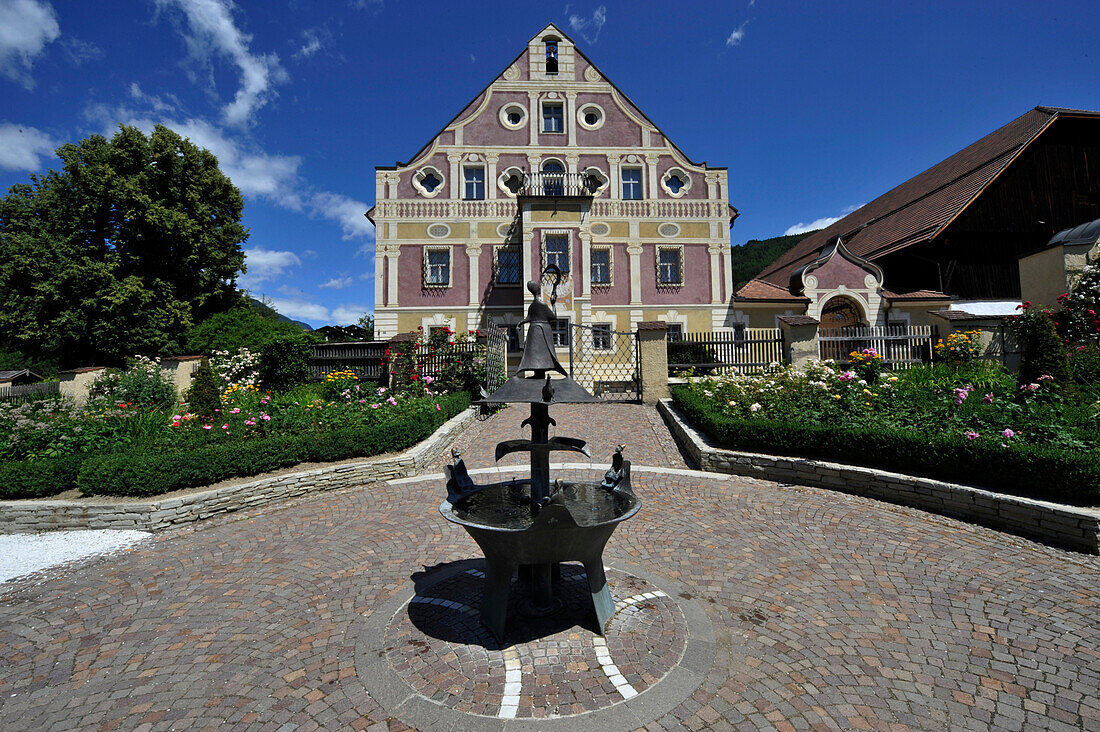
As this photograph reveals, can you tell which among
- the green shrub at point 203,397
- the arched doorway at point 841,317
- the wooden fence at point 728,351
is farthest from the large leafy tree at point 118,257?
the arched doorway at point 841,317

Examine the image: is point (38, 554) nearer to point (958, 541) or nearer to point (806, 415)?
point (958, 541)

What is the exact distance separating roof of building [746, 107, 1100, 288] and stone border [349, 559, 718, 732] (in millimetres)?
21157

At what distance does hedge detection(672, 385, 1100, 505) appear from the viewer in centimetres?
517

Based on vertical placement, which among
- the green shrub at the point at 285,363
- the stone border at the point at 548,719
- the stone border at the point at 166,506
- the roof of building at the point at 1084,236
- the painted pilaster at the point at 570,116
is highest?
the painted pilaster at the point at 570,116

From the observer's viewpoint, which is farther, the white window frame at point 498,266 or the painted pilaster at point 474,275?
the white window frame at point 498,266

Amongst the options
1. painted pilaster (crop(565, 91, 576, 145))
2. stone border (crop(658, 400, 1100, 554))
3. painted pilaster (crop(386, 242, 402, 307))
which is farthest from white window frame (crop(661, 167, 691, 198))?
stone border (crop(658, 400, 1100, 554))

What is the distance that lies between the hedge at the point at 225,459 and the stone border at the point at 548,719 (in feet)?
14.0

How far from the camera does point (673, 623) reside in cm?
362

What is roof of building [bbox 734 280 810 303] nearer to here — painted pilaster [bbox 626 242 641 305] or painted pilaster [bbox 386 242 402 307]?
painted pilaster [bbox 626 242 641 305]

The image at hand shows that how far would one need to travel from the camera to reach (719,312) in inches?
850

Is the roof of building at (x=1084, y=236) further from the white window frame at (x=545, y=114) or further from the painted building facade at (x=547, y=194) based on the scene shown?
the white window frame at (x=545, y=114)

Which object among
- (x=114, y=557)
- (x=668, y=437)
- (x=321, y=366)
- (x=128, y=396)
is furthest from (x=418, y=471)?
(x=128, y=396)

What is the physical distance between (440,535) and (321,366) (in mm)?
11594

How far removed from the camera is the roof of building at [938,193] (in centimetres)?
1933
